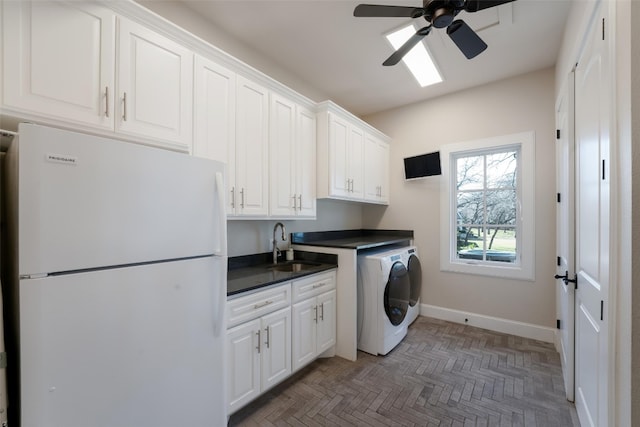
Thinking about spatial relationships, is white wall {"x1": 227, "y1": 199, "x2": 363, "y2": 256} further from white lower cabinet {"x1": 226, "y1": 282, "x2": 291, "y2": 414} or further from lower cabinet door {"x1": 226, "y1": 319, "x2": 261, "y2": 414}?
lower cabinet door {"x1": 226, "y1": 319, "x2": 261, "y2": 414}

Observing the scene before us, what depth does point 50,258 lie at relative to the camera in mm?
959

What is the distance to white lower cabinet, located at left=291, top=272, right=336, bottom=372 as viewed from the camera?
220 centimetres

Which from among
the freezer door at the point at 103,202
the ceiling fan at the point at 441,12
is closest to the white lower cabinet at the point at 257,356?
the freezer door at the point at 103,202

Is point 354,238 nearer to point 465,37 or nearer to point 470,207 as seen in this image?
point 470,207

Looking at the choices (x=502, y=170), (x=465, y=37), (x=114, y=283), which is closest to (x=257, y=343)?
(x=114, y=283)

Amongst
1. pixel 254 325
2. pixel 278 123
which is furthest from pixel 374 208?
pixel 254 325

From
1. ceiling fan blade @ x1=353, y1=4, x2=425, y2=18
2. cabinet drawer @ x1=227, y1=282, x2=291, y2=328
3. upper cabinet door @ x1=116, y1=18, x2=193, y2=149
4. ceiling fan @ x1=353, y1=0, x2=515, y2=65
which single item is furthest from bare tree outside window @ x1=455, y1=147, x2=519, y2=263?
upper cabinet door @ x1=116, y1=18, x2=193, y2=149

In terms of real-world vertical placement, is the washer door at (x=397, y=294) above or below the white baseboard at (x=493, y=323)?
above

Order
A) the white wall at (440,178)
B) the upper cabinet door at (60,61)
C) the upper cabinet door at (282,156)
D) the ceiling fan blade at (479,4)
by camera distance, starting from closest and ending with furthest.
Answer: the upper cabinet door at (60,61)
the ceiling fan blade at (479,4)
the upper cabinet door at (282,156)
the white wall at (440,178)

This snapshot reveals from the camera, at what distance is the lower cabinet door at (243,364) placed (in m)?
1.72

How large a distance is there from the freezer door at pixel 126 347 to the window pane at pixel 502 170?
3333mm

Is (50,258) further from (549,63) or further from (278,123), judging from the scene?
(549,63)

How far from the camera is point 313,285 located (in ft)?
7.84

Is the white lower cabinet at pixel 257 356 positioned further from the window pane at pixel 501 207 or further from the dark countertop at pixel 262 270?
the window pane at pixel 501 207
